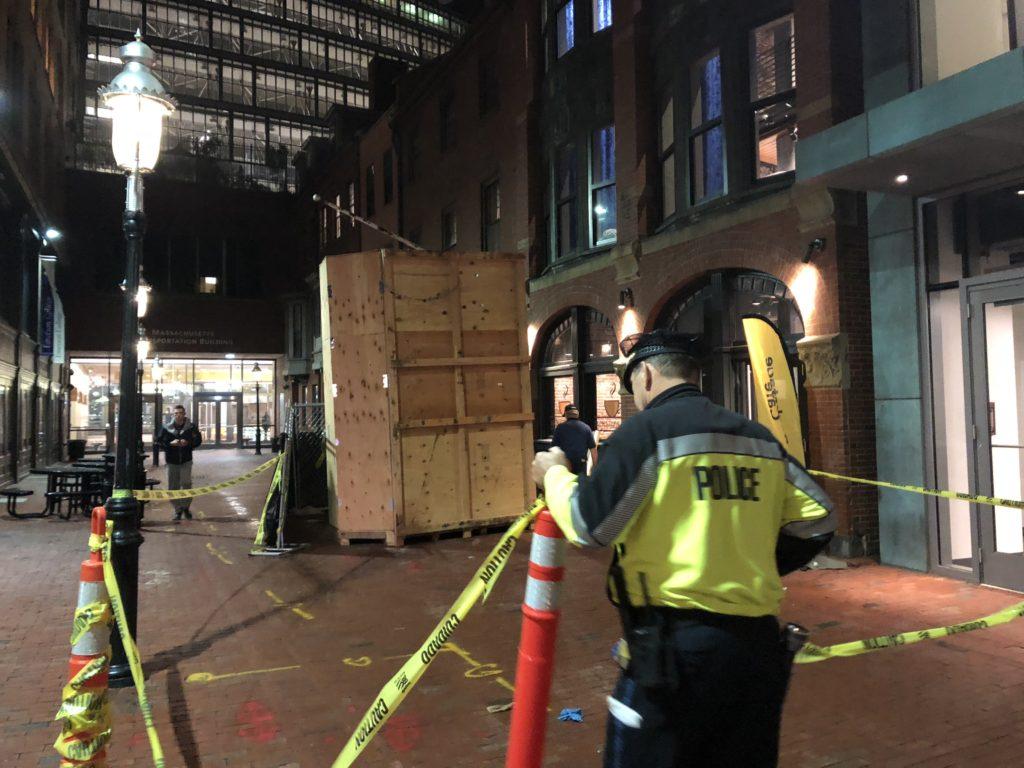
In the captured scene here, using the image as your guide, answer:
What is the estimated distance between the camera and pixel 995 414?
7.41 meters

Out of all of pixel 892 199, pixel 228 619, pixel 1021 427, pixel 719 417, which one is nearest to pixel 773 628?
pixel 719 417

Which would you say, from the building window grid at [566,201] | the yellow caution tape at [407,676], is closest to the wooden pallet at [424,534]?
the building window grid at [566,201]

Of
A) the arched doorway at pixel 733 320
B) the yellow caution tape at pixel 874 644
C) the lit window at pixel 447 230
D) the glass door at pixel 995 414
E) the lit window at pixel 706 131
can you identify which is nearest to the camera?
the yellow caution tape at pixel 874 644

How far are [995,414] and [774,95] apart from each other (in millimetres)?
5021

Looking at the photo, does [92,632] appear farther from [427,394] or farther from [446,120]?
[446,120]

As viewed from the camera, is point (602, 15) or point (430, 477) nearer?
point (430, 477)

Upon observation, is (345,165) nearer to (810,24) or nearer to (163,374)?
(163,374)

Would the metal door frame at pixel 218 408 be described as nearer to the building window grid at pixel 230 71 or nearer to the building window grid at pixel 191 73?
the building window grid at pixel 230 71

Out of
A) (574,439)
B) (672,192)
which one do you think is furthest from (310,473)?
(672,192)

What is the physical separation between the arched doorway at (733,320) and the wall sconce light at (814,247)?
104cm

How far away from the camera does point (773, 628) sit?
2246mm

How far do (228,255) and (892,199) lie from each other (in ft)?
109

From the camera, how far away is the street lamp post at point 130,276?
5.13 m

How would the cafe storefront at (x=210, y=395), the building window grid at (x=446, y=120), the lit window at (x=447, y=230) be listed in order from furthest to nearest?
the cafe storefront at (x=210, y=395), the lit window at (x=447, y=230), the building window grid at (x=446, y=120)
